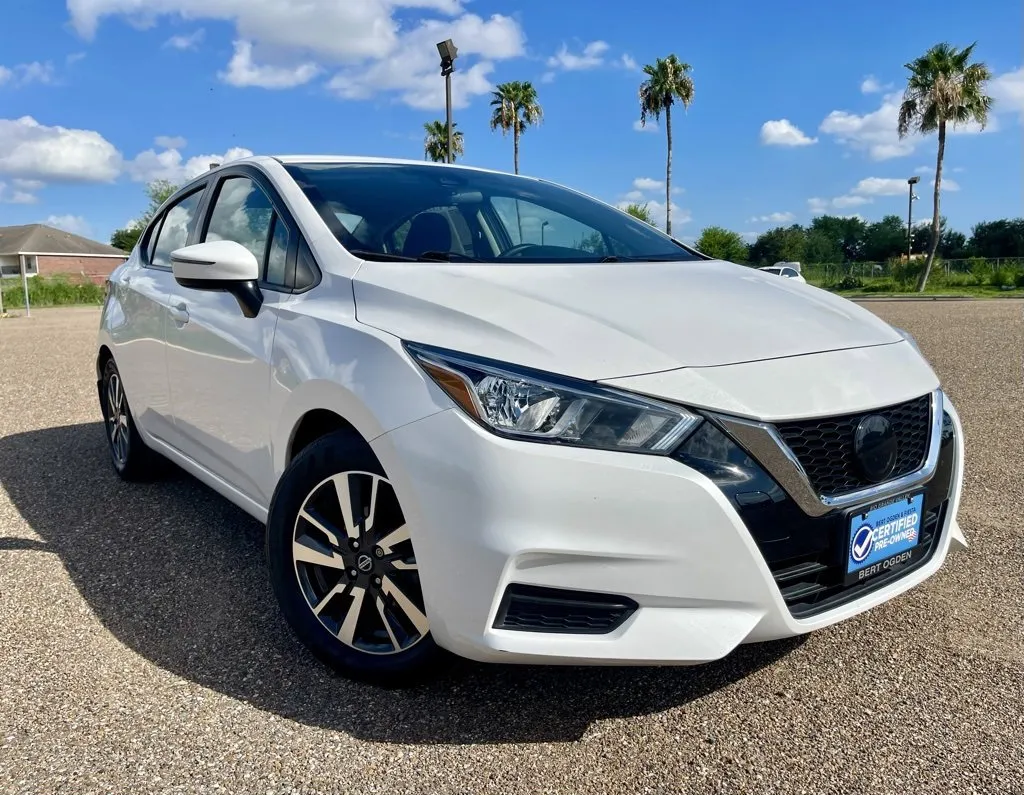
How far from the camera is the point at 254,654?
103 inches

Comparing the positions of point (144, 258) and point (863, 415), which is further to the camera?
point (144, 258)

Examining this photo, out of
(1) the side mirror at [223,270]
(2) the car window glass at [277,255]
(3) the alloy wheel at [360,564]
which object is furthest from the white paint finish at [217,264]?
(3) the alloy wheel at [360,564]

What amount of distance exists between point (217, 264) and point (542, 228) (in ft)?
4.05

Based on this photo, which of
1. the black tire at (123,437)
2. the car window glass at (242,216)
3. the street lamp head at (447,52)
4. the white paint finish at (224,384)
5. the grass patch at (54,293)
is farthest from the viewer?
the grass patch at (54,293)

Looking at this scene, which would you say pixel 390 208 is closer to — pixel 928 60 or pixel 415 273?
pixel 415 273

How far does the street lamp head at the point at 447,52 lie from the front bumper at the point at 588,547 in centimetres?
1271

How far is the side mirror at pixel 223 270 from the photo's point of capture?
2609mm

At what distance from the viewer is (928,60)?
1289 inches

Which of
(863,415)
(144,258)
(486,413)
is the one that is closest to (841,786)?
(863,415)

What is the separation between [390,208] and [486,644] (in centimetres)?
162

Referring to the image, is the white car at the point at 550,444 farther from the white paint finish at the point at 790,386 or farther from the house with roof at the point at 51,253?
the house with roof at the point at 51,253

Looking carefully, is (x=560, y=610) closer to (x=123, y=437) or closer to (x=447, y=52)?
(x=123, y=437)

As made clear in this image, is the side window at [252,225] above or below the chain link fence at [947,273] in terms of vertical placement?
above

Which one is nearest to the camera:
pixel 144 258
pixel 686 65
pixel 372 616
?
pixel 372 616
